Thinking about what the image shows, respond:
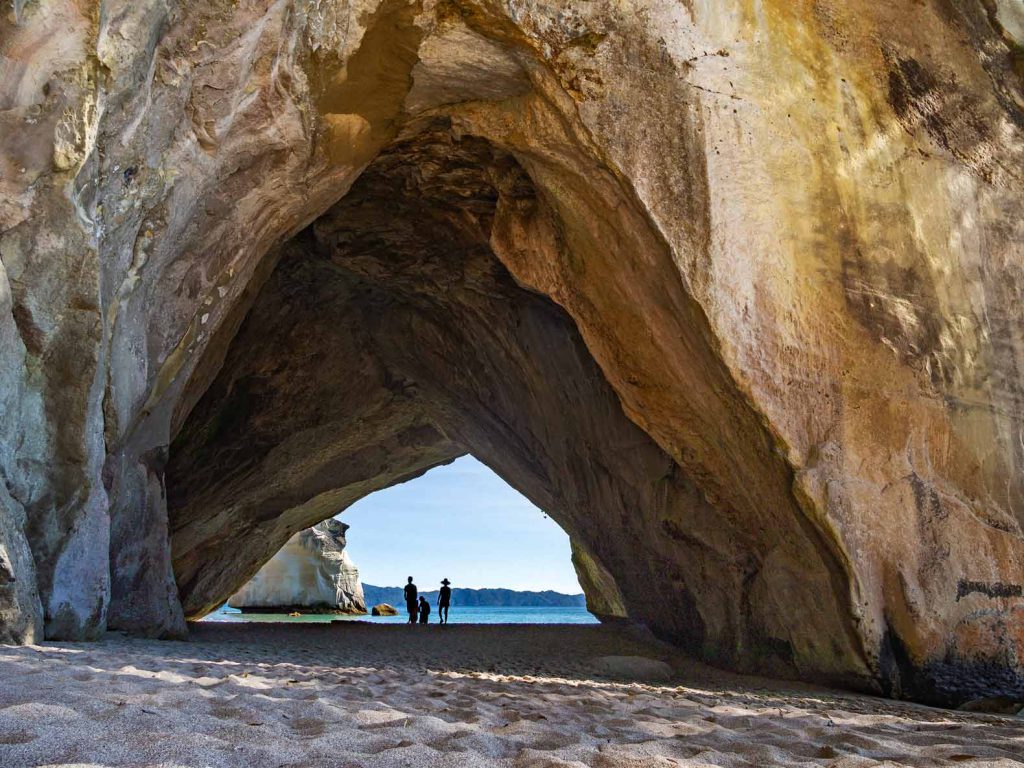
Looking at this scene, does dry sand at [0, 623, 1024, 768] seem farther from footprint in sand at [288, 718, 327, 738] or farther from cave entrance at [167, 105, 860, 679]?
cave entrance at [167, 105, 860, 679]

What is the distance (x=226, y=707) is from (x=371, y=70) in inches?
191

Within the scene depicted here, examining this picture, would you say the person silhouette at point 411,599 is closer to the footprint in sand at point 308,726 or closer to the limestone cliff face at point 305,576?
the limestone cliff face at point 305,576

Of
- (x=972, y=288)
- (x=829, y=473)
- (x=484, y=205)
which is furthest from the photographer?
(x=484, y=205)

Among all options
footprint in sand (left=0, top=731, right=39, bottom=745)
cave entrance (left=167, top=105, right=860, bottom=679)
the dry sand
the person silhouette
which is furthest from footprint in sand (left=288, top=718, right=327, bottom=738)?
the person silhouette

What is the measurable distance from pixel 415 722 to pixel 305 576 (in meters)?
30.4

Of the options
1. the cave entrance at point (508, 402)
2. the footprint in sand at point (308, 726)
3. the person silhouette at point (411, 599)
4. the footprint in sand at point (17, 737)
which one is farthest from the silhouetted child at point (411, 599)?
the footprint in sand at point (17, 737)

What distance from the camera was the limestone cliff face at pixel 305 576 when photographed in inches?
1226

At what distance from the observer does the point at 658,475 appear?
8398mm

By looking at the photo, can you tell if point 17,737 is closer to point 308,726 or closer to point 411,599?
point 308,726

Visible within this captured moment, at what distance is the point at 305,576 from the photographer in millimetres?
31422

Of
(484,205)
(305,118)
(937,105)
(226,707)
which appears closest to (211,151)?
(305,118)

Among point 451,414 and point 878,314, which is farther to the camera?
point 451,414

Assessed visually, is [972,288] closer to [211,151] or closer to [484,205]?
[484,205]

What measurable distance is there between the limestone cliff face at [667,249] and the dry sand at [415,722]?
122cm
